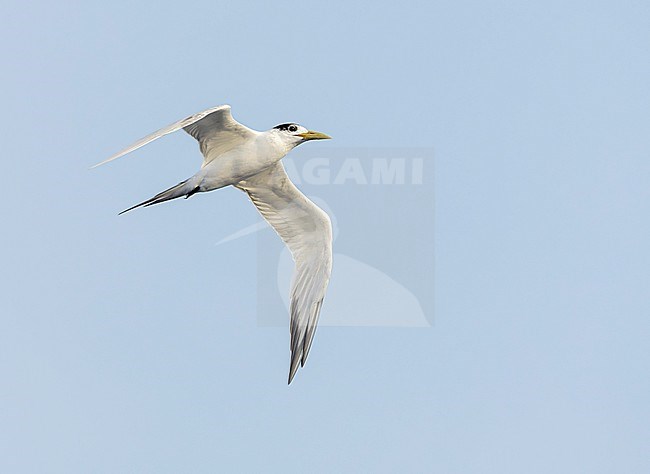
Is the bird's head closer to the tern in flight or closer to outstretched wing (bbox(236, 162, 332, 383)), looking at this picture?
the tern in flight

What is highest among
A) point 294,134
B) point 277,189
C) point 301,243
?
point 294,134

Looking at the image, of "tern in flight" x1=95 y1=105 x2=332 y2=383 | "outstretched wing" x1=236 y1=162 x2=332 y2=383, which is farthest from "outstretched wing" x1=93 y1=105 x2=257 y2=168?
"outstretched wing" x1=236 y1=162 x2=332 y2=383

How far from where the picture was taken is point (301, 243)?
20578 millimetres

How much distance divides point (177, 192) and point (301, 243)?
319cm

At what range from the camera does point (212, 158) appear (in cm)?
1905

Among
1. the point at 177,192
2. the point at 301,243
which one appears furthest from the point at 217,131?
the point at 301,243

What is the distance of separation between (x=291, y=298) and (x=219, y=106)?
426 centimetres

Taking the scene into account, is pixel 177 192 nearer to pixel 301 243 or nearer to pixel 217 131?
pixel 217 131

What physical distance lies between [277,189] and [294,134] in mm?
1560

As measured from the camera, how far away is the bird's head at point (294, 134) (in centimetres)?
1867

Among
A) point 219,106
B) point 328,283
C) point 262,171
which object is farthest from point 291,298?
point 219,106

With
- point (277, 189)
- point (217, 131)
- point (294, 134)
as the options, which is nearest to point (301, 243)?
point (277, 189)

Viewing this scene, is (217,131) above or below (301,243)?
above

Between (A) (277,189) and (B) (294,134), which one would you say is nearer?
(B) (294,134)
